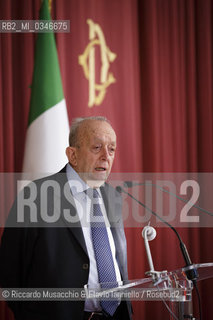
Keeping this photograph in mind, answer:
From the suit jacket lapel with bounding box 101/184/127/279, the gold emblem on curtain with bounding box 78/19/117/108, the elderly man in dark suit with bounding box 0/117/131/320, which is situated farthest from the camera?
the gold emblem on curtain with bounding box 78/19/117/108

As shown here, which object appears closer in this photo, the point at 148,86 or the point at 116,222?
the point at 116,222

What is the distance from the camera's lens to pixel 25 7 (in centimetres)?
338

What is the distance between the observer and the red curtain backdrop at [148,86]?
3426 millimetres

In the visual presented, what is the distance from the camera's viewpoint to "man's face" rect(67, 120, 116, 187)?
2.10 meters

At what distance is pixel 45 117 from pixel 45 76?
1.02ft

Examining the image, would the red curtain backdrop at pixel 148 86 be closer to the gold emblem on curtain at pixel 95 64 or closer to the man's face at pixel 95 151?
the gold emblem on curtain at pixel 95 64

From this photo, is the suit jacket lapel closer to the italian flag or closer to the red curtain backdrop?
the italian flag

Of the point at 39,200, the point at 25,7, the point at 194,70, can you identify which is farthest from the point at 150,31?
the point at 39,200

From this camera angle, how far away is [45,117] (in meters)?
3.10

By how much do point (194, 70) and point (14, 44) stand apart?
173 cm

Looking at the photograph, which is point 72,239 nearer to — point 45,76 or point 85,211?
point 85,211

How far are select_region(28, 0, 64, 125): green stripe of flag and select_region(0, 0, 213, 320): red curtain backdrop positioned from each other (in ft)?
0.86

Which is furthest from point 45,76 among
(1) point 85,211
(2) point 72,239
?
(2) point 72,239

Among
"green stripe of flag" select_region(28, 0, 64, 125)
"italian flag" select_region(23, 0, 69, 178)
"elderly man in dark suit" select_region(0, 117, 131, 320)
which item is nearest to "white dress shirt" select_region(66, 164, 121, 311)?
"elderly man in dark suit" select_region(0, 117, 131, 320)
